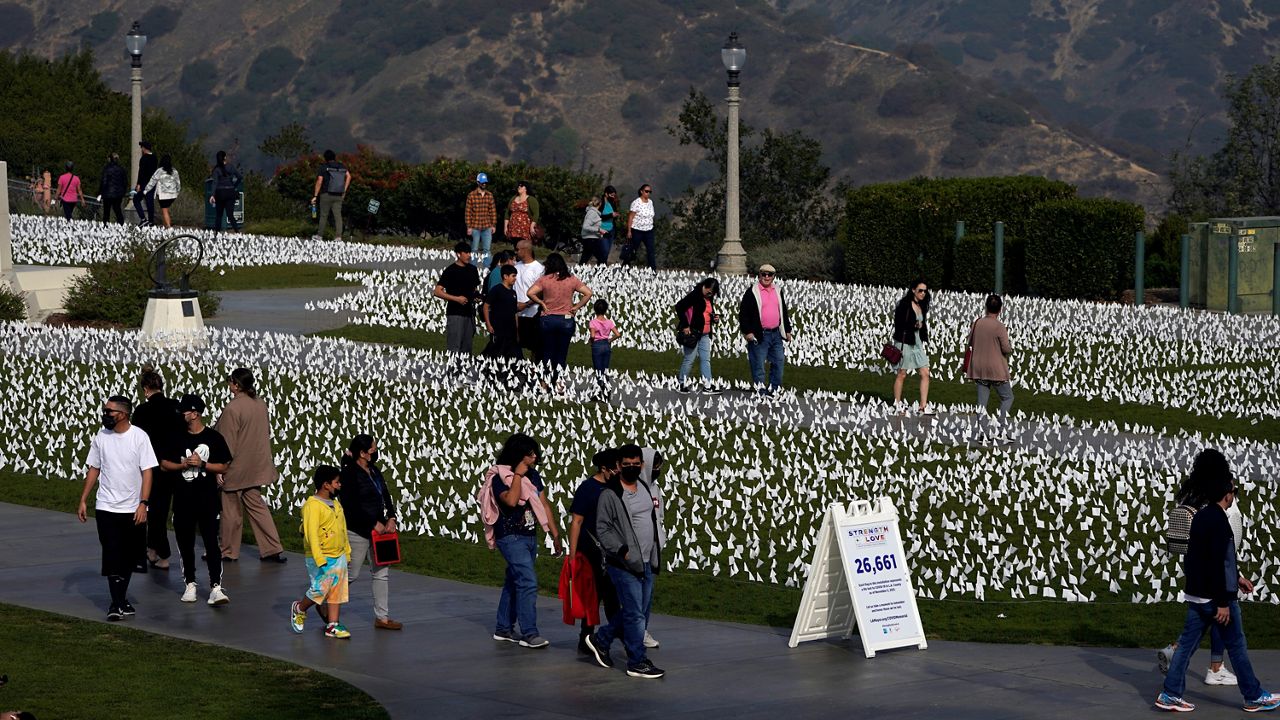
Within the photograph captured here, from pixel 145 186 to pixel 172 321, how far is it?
48.8 ft

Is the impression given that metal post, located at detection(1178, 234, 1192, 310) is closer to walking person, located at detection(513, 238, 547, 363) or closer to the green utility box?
the green utility box

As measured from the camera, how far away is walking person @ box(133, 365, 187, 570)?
588 inches

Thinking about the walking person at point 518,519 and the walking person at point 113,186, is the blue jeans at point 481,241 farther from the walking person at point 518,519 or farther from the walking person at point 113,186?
the walking person at point 518,519

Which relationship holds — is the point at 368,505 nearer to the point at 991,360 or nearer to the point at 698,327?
the point at 991,360

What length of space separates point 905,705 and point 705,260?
39.8 m

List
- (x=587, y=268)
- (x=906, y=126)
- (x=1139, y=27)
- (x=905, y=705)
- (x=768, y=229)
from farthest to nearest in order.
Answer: (x=1139, y=27) < (x=906, y=126) < (x=768, y=229) < (x=587, y=268) < (x=905, y=705)

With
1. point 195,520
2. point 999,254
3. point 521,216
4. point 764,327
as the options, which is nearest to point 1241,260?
point 999,254

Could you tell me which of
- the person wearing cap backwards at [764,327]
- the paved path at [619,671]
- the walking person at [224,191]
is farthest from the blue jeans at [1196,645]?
the walking person at [224,191]

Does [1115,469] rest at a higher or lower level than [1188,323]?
lower

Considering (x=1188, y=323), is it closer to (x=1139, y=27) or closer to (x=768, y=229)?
(x=768, y=229)

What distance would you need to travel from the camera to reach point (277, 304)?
31.0 metres

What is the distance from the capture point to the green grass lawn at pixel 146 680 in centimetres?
1127

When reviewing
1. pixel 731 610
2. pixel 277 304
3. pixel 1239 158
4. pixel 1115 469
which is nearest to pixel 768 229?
pixel 1239 158

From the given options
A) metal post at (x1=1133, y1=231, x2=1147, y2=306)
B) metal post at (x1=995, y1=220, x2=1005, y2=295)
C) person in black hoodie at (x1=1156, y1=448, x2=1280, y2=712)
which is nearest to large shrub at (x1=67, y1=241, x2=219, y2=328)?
metal post at (x1=995, y1=220, x2=1005, y2=295)
